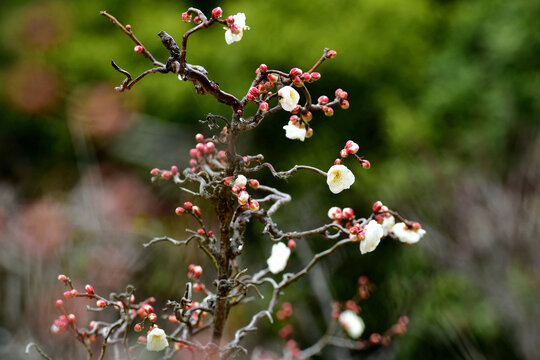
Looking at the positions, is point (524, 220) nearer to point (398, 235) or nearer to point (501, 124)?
point (398, 235)

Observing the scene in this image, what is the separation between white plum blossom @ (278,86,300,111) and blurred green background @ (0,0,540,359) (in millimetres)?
518

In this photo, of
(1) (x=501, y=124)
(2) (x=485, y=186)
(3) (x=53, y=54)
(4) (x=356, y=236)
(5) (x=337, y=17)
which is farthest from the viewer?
(3) (x=53, y=54)

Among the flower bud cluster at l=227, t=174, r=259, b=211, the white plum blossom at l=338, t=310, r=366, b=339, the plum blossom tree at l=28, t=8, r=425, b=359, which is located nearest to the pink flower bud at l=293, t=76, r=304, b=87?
the plum blossom tree at l=28, t=8, r=425, b=359

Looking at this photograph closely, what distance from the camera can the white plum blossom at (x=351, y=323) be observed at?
0.92 meters

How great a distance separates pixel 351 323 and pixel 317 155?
148 centimetres

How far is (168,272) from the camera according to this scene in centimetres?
117

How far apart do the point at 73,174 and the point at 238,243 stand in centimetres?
257

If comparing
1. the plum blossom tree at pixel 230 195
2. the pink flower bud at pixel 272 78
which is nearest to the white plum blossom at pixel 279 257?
the plum blossom tree at pixel 230 195

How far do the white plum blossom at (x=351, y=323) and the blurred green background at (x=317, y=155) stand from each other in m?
0.07

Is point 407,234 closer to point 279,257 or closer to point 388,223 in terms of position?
point 388,223

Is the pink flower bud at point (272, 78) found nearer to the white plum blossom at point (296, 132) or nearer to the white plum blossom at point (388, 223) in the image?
the white plum blossom at point (296, 132)

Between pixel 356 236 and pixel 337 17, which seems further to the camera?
pixel 337 17

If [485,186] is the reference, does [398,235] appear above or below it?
below

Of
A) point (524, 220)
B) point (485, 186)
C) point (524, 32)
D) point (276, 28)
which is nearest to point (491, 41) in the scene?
point (524, 32)
